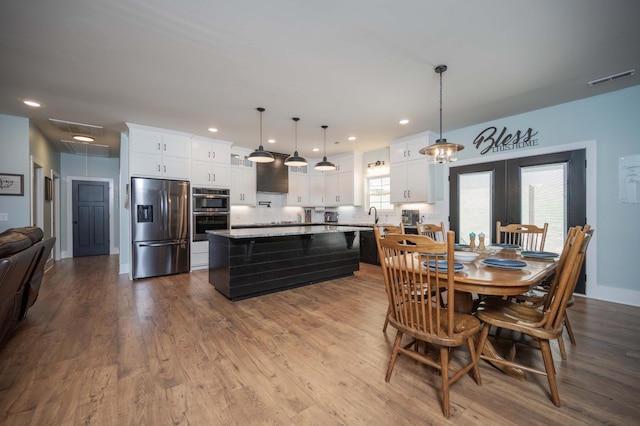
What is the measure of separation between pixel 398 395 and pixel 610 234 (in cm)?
382

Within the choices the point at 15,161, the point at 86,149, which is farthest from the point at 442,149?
the point at 86,149

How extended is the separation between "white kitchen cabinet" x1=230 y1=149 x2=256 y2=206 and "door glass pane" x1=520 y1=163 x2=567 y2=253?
518 centimetres

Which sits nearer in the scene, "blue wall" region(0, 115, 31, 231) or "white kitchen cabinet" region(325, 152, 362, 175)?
"blue wall" region(0, 115, 31, 231)

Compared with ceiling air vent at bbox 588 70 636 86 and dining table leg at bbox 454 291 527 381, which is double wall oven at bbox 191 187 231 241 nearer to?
dining table leg at bbox 454 291 527 381

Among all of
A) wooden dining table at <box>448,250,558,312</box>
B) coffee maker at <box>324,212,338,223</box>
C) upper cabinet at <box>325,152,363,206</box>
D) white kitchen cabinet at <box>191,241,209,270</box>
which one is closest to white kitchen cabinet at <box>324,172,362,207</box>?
upper cabinet at <box>325,152,363,206</box>

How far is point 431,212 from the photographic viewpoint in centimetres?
541

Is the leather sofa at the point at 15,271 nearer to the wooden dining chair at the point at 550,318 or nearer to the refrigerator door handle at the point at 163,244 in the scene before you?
the refrigerator door handle at the point at 163,244

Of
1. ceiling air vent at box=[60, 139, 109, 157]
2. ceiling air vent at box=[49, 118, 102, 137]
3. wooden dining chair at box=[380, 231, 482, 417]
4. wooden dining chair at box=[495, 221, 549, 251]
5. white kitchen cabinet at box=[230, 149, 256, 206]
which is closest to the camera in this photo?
wooden dining chair at box=[380, 231, 482, 417]

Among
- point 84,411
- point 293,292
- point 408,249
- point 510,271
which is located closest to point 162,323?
point 84,411

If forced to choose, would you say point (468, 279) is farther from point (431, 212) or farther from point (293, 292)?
point (431, 212)

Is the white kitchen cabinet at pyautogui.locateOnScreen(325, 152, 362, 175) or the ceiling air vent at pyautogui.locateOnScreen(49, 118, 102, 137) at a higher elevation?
the ceiling air vent at pyautogui.locateOnScreen(49, 118, 102, 137)

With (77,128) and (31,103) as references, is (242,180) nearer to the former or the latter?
(77,128)

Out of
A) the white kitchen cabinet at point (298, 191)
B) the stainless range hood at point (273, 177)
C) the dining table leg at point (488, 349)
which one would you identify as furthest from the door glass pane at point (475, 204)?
the stainless range hood at point (273, 177)

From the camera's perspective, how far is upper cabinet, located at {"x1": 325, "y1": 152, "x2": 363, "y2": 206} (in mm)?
6660
